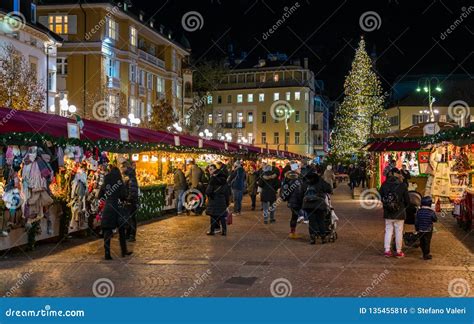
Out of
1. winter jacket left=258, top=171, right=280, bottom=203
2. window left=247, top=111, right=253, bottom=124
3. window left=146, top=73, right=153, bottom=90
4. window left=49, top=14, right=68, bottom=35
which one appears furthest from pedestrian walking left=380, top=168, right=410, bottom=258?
window left=247, top=111, right=253, bottom=124

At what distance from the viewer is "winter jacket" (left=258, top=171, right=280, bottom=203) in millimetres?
18359

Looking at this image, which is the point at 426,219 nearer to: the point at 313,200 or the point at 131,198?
the point at 313,200

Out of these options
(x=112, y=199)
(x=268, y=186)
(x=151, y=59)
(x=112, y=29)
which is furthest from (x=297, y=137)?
(x=112, y=199)

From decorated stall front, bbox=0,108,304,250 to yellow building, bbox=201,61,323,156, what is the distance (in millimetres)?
72537

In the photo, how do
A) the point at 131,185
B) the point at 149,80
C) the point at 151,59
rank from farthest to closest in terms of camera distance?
the point at 149,80
the point at 151,59
the point at 131,185

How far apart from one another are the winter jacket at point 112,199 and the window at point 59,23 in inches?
1460

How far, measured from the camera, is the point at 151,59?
5497cm

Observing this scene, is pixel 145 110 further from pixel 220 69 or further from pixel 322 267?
pixel 322 267

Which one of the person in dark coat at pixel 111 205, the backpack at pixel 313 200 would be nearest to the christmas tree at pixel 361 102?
the backpack at pixel 313 200

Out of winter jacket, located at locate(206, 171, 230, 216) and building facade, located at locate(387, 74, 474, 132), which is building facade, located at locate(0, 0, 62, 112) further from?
building facade, located at locate(387, 74, 474, 132)

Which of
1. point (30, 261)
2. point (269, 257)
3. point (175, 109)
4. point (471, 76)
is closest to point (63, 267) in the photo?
point (30, 261)

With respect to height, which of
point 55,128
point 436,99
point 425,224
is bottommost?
point 425,224

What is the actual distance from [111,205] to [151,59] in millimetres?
44260

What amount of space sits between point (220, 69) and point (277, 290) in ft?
251
